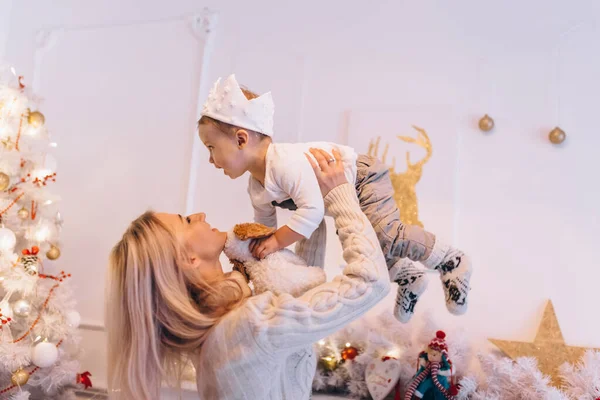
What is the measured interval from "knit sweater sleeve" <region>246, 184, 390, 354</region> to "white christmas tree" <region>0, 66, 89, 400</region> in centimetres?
170

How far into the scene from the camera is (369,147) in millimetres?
2992

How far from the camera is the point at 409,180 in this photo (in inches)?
114

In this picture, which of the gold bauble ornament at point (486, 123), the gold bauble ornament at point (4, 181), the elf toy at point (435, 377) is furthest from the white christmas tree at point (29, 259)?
the gold bauble ornament at point (486, 123)

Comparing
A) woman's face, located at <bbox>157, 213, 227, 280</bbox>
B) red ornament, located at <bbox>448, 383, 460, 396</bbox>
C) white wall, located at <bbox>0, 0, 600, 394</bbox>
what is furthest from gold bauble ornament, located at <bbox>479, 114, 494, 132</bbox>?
woman's face, located at <bbox>157, 213, 227, 280</bbox>

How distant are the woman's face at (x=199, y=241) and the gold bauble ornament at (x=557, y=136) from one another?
1968 mm

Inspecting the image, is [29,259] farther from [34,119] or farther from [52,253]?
[34,119]

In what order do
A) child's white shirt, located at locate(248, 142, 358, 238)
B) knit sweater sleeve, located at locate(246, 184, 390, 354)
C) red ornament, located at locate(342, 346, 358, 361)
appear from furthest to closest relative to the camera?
red ornament, located at locate(342, 346, 358, 361)
child's white shirt, located at locate(248, 142, 358, 238)
knit sweater sleeve, located at locate(246, 184, 390, 354)

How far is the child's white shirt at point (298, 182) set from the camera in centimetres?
149

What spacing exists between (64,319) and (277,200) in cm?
167

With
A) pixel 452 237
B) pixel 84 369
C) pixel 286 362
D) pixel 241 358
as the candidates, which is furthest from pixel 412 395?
pixel 84 369

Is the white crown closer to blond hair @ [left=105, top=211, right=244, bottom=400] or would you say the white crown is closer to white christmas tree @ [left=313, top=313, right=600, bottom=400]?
blond hair @ [left=105, top=211, right=244, bottom=400]

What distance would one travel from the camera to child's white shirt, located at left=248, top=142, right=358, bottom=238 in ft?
4.89

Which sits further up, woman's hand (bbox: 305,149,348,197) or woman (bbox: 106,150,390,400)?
woman's hand (bbox: 305,149,348,197)

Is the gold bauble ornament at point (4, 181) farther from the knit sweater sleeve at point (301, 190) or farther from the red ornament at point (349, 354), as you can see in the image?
the red ornament at point (349, 354)
